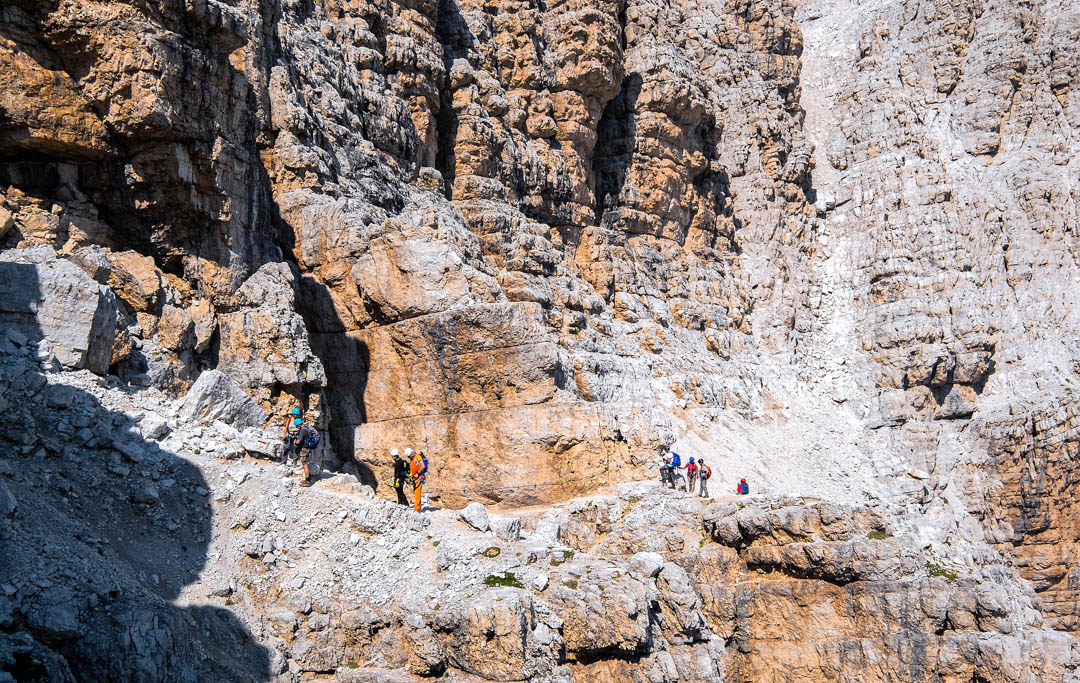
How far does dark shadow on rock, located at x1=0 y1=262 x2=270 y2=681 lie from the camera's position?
12.0m

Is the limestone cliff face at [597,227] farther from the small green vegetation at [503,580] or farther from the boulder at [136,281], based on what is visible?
the small green vegetation at [503,580]

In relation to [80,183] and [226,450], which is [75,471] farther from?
[80,183]

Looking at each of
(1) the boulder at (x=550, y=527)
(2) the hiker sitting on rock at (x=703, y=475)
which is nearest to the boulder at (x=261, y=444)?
(1) the boulder at (x=550, y=527)

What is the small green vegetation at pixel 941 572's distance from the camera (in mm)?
20781

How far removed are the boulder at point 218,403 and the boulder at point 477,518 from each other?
17.5 feet

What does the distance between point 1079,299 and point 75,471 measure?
Result: 47948 mm

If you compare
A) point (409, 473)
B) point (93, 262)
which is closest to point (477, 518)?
→ point (409, 473)

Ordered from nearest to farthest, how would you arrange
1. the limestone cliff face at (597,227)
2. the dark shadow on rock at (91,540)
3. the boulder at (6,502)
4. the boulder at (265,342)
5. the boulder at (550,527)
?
1. the dark shadow on rock at (91,540)
2. the boulder at (6,502)
3. the limestone cliff face at (597,227)
4. the boulder at (550,527)
5. the boulder at (265,342)

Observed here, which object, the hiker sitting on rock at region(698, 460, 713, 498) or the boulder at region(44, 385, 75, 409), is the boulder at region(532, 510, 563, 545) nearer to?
the hiker sitting on rock at region(698, 460, 713, 498)

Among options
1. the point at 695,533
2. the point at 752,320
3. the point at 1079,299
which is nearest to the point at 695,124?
the point at 752,320

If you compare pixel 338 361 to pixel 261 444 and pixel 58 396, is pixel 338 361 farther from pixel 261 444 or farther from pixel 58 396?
pixel 58 396

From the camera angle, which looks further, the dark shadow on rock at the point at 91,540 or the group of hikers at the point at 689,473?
the group of hikers at the point at 689,473

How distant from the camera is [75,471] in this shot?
15.5 metres

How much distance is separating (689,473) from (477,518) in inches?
490
